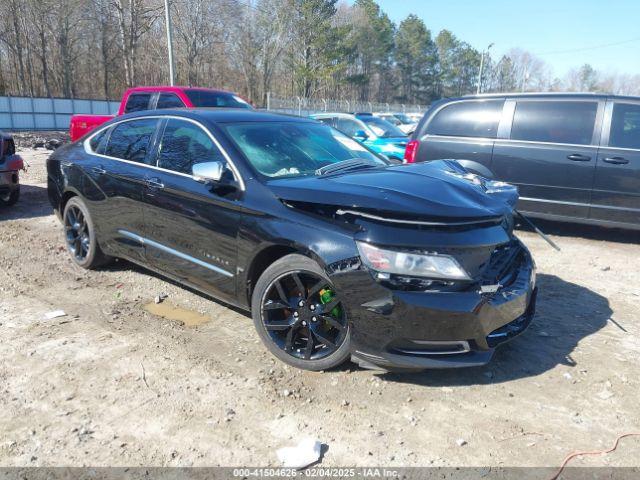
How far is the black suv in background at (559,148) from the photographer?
20.8ft

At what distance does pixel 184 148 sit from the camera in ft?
13.5

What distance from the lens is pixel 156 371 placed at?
3320 mm

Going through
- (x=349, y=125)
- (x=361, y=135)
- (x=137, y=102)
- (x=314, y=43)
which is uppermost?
(x=314, y=43)

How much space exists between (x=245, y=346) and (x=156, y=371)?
25.3 inches

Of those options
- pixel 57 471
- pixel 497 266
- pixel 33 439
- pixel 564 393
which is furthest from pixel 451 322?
pixel 33 439

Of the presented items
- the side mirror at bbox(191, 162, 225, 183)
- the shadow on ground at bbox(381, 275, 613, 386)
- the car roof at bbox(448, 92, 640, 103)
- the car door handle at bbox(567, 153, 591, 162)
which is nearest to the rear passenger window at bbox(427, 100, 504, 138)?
the car roof at bbox(448, 92, 640, 103)

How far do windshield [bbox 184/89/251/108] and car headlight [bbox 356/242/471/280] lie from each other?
758cm

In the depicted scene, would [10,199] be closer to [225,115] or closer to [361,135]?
[225,115]

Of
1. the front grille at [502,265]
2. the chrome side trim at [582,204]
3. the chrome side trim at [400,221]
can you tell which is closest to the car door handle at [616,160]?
the chrome side trim at [582,204]

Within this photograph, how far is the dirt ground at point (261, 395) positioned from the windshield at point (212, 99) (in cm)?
593

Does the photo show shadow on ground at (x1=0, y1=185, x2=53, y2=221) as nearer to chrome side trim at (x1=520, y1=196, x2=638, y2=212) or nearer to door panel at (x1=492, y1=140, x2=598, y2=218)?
door panel at (x1=492, y1=140, x2=598, y2=218)

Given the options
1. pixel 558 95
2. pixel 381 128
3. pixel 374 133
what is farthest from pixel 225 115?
pixel 381 128

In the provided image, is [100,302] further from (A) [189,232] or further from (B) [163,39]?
(B) [163,39]

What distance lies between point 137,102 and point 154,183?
6.94 meters
